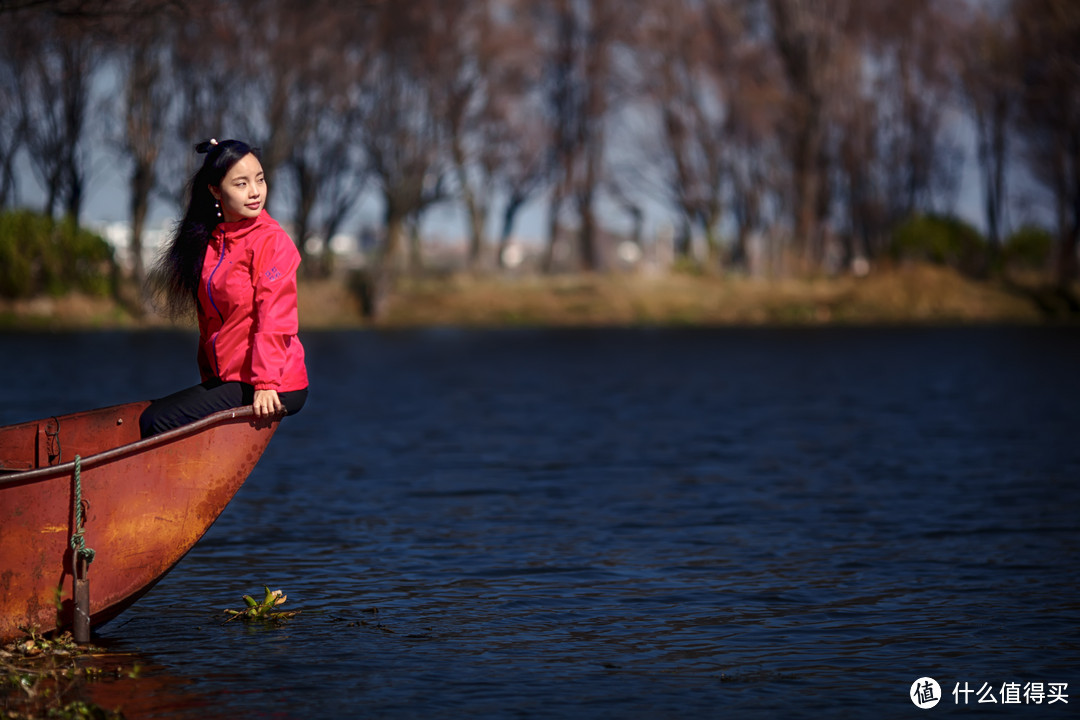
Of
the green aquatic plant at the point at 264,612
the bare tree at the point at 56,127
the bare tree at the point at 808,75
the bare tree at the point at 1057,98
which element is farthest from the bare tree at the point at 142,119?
the green aquatic plant at the point at 264,612

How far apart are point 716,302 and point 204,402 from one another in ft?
136

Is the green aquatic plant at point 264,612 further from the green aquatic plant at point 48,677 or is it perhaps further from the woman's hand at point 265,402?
the woman's hand at point 265,402

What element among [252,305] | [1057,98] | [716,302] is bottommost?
[252,305]

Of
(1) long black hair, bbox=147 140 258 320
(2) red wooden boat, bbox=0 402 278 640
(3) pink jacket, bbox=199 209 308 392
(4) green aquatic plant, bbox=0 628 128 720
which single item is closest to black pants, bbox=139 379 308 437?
(3) pink jacket, bbox=199 209 308 392

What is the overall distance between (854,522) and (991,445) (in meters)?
5.60

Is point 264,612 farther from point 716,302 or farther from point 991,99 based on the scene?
point 991,99

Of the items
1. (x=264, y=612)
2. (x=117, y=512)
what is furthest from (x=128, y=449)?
(x=264, y=612)

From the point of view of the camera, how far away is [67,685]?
262 inches

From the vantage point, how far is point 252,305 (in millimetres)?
7184

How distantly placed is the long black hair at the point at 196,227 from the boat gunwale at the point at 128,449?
634 mm

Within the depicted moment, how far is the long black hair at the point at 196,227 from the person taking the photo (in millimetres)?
7301

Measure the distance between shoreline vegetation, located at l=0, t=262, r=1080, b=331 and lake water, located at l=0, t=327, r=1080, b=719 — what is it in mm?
25345

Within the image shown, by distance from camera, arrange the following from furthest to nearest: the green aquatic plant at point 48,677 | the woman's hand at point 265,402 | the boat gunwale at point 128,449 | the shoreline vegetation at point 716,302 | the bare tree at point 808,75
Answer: the bare tree at point 808,75, the shoreline vegetation at point 716,302, the woman's hand at point 265,402, the boat gunwale at point 128,449, the green aquatic plant at point 48,677

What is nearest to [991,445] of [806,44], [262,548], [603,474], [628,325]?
[603,474]
